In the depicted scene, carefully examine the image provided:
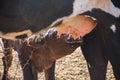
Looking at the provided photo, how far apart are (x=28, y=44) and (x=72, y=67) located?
1135mm

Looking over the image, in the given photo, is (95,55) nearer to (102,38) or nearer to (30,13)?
(102,38)

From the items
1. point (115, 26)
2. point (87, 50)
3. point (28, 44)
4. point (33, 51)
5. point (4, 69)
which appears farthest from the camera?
point (4, 69)

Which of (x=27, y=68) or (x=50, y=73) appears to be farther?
(x=50, y=73)

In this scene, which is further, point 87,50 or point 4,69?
point 4,69

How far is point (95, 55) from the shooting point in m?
1.78

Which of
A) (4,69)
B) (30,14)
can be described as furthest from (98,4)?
(4,69)

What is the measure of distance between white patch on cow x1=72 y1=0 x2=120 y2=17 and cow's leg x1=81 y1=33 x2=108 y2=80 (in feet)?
2.31

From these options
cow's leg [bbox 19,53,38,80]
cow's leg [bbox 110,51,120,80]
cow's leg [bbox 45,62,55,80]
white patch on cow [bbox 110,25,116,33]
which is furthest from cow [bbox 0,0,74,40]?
cow's leg [bbox 45,62,55,80]

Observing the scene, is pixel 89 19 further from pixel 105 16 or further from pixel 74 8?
pixel 74 8

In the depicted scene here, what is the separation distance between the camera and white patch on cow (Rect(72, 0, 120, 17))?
804 mm

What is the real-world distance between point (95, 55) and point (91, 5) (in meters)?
0.97

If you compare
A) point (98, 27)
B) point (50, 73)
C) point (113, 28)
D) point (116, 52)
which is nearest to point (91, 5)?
point (113, 28)

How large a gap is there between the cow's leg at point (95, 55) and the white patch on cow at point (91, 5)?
2.31 ft

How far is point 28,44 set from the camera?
190 centimetres
